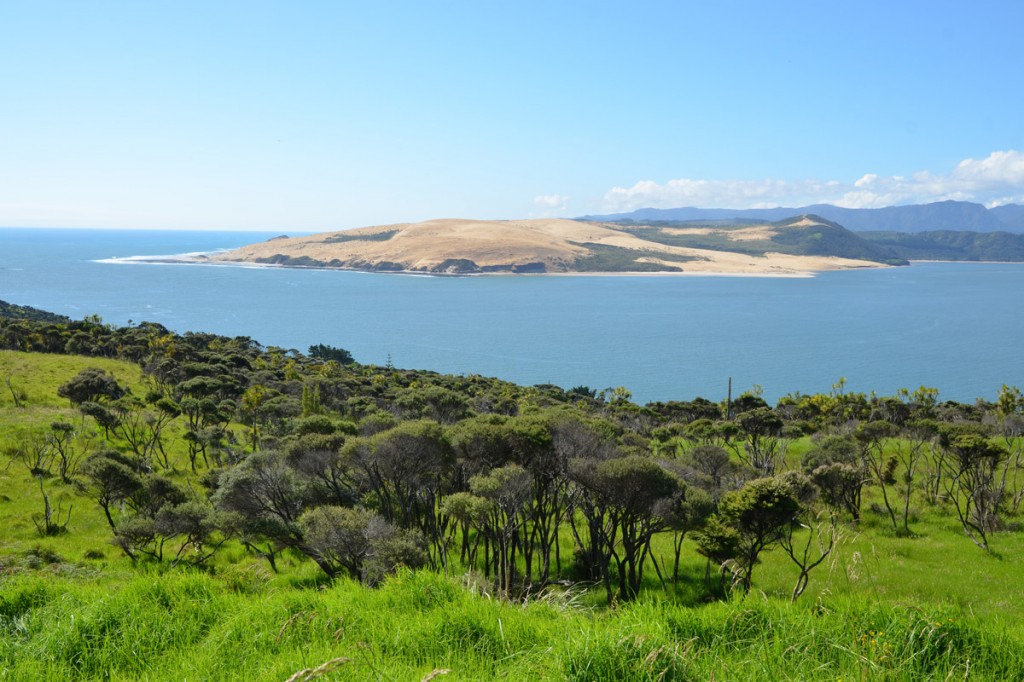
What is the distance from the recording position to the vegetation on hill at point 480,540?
17.3 feet

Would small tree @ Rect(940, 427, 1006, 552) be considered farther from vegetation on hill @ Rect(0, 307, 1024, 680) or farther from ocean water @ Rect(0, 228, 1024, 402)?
ocean water @ Rect(0, 228, 1024, 402)

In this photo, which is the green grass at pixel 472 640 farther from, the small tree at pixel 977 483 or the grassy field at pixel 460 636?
the small tree at pixel 977 483

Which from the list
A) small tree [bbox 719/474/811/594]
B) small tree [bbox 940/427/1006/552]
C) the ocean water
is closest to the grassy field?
small tree [bbox 719/474/811/594]

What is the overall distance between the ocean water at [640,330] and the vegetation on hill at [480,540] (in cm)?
4130

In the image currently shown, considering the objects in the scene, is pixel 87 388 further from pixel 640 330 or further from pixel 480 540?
pixel 640 330

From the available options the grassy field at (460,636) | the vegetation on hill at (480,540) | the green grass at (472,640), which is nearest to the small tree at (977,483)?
the vegetation on hill at (480,540)

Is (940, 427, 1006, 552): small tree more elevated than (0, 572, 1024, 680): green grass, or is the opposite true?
(0, 572, 1024, 680): green grass

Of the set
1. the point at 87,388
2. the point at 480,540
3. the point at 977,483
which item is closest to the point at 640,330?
the point at 87,388

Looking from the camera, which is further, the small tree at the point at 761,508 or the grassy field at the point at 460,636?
the small tree at the point at 761,508

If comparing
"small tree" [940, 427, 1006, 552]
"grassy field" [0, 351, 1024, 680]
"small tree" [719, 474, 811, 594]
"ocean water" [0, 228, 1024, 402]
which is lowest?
"ocean water" [0, 228, 1024, 402]

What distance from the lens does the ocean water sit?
91.5 metres

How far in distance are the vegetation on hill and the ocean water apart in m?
41.3

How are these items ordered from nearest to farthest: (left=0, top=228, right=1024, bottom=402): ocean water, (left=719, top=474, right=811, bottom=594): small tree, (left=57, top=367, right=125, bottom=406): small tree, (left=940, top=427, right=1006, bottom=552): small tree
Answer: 1. (left=719, top=474, right=811, bottom=594): small tree
2. (left=940, top=427, right=1006, bottom=552): small tree
3. (left=57, top=367, right=125, bottom=406): small tree
4. (left=0, top=228, right=1024, bottom=402): ocean water

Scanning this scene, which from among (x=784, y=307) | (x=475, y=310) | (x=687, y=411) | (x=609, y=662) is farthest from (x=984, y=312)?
(x=609, y=662)
